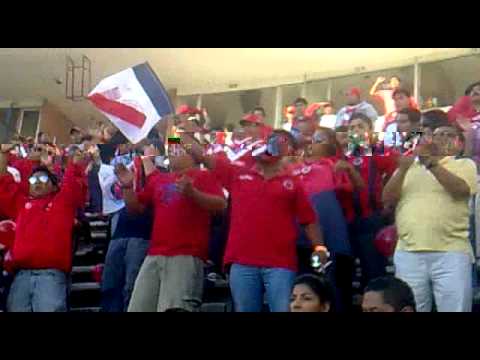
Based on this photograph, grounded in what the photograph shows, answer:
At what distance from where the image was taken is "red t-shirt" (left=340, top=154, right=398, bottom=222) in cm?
480

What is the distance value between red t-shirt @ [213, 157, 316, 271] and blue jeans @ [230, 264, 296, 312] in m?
0.03

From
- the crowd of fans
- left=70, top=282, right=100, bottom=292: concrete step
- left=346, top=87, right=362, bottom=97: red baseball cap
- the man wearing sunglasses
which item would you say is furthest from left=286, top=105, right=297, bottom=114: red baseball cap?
left=70, top=282, right=100, bottom=292: concrete step

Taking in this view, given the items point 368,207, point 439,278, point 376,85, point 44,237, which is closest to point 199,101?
point 376,85

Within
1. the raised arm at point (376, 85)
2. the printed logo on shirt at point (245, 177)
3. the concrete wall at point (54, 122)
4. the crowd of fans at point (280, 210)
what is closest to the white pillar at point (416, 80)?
the crowd of fans at point (280, 210)

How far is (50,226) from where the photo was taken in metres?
5.20

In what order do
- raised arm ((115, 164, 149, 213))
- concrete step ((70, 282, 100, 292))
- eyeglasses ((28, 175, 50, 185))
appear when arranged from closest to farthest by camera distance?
raised arm ((115, 164, 149, 213)), eyeglasses ((28, 175, 50, 185)), concrete step ((70, 282, 100, 292))

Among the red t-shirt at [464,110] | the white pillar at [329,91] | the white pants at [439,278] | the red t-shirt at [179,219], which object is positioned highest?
the white pillar at [329,91]

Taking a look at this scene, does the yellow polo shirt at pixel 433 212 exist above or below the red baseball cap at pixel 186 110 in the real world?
below

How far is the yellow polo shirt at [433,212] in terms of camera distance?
4.62m

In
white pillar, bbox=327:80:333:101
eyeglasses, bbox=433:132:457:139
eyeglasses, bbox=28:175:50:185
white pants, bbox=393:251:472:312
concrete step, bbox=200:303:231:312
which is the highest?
white pillar, bbox=327:80:333:101

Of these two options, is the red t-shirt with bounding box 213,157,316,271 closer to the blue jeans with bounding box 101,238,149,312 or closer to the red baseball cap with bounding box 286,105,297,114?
the red baseball cap with bounding box 286,105,297,114

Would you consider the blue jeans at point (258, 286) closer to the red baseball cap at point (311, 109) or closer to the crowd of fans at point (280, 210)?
the crowd of fans at point (280, 210)

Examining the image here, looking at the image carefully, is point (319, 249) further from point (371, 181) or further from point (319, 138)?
point (319, 138)
